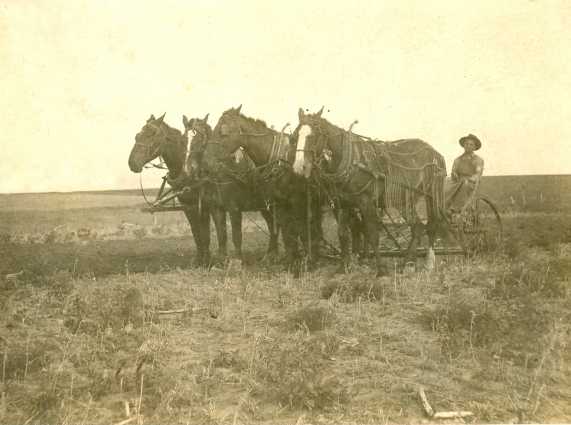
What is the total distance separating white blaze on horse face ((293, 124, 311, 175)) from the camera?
7.56 meters

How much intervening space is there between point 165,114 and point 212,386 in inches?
253

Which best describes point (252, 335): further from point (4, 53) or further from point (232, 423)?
point (4, 53)

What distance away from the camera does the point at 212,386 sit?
438 cm

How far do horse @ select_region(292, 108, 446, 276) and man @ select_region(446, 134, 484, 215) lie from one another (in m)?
0.43

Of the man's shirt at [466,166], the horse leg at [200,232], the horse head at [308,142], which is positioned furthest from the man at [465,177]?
the horse leg at [200,232]

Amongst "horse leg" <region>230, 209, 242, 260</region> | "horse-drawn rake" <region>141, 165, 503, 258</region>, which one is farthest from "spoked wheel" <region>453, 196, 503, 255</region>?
"horse leg" <region>230, 209, 242, 260</region>

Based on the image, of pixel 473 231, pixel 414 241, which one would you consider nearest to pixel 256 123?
pixel 414 241

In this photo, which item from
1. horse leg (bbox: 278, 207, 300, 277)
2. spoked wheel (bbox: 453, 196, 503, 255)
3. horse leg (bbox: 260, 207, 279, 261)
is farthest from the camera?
horse leg (bbox: 260, 207, 279, 261)

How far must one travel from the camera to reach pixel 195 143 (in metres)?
9.10

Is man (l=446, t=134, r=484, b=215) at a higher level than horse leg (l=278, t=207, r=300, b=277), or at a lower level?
higher

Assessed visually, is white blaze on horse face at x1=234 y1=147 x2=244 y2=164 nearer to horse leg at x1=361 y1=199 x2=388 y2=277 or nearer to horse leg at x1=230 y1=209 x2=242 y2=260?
horse leg at x1=230 y1=209 x2=242 y2=260

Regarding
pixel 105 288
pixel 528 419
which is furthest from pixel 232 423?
pixel 105 288

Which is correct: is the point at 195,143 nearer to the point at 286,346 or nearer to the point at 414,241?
the point at 414,241

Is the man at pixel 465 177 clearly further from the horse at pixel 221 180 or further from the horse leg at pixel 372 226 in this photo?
the horse at pixel 221 180
